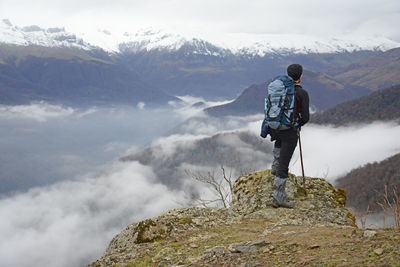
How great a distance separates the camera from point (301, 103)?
8477 millimetres

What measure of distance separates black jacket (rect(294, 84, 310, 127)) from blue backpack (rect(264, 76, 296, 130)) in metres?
0.21

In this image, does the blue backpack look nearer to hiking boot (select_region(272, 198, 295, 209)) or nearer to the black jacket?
the black jacket

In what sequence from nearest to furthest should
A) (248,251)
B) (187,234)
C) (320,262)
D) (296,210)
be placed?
(320,262), (248,251), (187,234), (296,210)

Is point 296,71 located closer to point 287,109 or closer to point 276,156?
point 287,109

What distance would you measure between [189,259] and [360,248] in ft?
11.5

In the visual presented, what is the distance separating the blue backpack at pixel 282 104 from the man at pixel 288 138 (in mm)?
239

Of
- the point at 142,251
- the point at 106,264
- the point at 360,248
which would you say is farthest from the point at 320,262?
the point at 106,264

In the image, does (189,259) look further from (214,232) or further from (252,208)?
(252,208)

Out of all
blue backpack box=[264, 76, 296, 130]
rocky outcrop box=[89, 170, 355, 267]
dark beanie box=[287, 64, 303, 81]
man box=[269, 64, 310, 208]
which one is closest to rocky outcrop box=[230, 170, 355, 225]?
rocky outcrop box=[89, 170, 355, 267]

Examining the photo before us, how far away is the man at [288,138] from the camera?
336 inches

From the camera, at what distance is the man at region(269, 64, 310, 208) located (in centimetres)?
854

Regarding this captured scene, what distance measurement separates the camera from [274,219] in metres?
9.23

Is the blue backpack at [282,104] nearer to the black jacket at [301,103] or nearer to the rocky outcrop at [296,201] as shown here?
the black jacket at [301,103]

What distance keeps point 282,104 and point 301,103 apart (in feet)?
1.87
